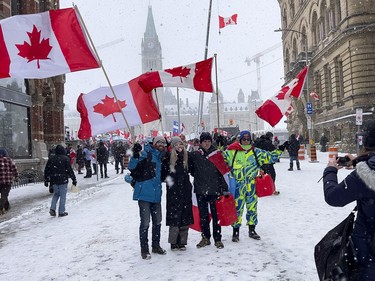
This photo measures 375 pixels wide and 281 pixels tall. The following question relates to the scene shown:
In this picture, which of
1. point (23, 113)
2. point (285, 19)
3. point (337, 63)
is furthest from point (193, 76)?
point (285, 19)

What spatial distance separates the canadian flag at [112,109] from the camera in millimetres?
8062

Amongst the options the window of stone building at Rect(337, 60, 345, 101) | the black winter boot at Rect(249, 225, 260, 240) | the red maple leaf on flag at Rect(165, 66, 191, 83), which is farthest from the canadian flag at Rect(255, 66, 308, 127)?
the window of stone building at Rect(337, 60, 345, 101)

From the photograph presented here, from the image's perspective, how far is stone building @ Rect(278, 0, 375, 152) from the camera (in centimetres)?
2784

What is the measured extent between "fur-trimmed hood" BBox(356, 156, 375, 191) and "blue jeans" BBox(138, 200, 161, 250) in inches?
160

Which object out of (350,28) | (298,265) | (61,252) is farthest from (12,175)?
(350,28)

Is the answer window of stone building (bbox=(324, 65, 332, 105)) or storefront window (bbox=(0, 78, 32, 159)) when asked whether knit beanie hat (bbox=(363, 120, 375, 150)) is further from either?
window of stone building (bbox=(324, 65, 332, 105))

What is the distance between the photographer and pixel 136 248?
6.74m

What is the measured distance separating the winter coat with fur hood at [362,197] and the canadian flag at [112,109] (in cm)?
562

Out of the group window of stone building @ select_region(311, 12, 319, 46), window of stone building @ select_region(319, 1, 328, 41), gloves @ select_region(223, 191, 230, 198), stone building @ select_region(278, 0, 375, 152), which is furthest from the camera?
window of stone building @ select_region(311, 12, 319, 46)

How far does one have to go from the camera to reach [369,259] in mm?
2635

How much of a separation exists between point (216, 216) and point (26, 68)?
4627 millimetres

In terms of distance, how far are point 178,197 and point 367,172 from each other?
4058 millimetres

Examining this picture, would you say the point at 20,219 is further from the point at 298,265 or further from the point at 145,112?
the point at 298,265

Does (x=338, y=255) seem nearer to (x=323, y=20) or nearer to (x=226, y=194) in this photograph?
(x=226, y=194)
